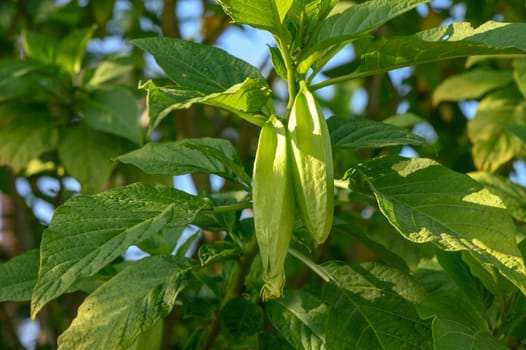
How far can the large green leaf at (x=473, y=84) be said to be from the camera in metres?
1.71

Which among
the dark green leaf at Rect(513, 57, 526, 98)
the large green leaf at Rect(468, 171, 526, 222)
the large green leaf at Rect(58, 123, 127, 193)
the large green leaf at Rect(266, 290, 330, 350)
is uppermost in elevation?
the dark green leaf at Rect(513, 57, 526, 98)

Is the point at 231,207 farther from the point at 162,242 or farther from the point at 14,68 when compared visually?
the point at 14,68

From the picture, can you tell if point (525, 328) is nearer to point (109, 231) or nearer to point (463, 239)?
point (463, 239)

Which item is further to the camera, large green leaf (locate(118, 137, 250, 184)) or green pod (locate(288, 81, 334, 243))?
large green leaf (locate(118, 137, 250, 184))

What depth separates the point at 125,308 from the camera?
2.89 ft

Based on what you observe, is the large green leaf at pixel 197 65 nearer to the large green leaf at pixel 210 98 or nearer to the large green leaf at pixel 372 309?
the large green leaf at pixel 210 98

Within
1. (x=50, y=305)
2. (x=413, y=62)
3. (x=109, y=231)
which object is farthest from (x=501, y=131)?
(x=50, y=305)

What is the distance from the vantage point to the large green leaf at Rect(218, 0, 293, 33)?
2.63 feet

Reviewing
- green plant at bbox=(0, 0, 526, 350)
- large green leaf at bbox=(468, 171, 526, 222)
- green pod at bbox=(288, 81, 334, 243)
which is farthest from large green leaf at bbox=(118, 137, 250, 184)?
large green leaf at bbox=(468, 171, 526, 222)

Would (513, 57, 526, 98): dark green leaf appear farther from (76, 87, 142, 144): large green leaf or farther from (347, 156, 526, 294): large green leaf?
(76, 87, 142, 144): large green leaf

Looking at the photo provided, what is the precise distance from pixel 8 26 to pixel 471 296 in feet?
5.99

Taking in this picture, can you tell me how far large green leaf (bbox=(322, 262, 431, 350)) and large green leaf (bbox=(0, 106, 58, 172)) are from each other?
864mm

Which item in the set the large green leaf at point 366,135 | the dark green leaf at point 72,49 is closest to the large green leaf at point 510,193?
the large green leaf at point 366,135

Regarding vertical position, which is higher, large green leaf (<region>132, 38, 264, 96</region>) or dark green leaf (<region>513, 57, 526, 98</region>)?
large green leaf (<region>132, 38, 264, 96</region>)
